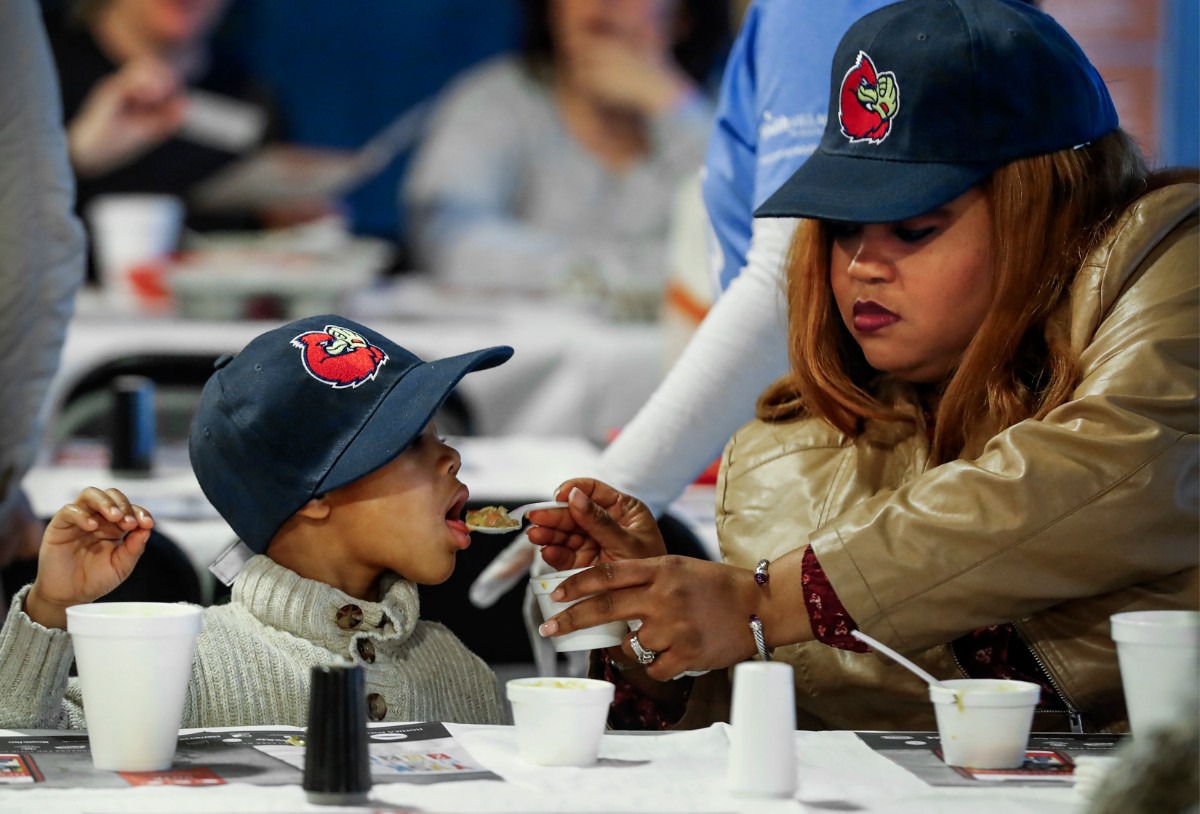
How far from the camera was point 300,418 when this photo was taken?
1.94 meters

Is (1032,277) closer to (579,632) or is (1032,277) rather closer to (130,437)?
(579,632)

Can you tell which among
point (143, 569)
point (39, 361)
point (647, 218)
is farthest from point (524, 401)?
point (143, 569)

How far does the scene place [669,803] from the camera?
4.59 ft

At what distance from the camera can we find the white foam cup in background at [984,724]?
1.51 m

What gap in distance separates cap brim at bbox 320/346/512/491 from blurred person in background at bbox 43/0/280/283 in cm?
541

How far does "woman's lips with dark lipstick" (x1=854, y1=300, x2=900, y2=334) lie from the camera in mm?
1913

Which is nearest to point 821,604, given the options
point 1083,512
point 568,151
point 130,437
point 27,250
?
point 1083,512

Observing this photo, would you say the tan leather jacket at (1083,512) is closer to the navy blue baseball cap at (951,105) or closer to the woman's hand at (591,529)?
the navy blue baseball cap at (951,105)

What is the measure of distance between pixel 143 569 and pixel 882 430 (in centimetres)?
100

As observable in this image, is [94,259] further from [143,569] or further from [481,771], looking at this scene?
[481,771]

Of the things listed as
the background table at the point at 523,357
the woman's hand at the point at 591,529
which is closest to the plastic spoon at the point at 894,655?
the woman's hand at the point at 591,529

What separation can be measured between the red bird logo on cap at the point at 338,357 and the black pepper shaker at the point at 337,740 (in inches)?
23.9

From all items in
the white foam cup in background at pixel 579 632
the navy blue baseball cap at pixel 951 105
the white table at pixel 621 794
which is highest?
the navy blue baseball cap at pixel 951 105

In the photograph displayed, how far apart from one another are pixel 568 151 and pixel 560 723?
5.76 m
